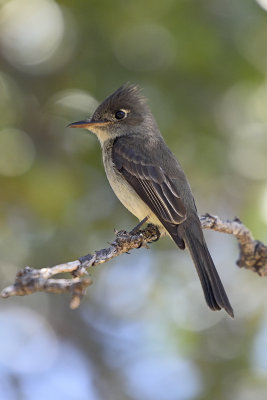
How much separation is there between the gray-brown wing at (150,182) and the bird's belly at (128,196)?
0.03 m

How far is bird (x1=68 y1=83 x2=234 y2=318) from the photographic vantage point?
4.29 m

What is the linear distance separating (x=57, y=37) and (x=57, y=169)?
989 millimetres

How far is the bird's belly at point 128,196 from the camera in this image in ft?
14.8

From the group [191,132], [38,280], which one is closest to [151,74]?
[191,132]

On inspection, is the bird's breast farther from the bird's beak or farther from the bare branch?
the bare branch

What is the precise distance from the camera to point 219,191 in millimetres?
5566

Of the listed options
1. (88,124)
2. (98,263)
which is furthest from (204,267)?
(88,124)

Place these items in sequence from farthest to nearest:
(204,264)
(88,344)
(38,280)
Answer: (88,344), (204,264), (38,280)

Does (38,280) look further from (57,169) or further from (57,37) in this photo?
(57,37)

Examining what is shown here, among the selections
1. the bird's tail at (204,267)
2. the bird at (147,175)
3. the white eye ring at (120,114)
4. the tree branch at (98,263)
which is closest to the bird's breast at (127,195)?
the bird at (147,175)

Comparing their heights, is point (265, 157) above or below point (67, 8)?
below

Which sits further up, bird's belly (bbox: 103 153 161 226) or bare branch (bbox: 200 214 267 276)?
bird's belly (bbox: 103 153 161 226)

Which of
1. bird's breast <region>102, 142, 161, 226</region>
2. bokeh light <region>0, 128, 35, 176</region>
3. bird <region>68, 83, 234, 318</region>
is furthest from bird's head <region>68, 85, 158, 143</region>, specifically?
bokeh light <region>0, 128, 35, 176</region>

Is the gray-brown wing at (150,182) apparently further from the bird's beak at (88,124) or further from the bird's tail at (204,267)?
the bird's beak at (88,124)
